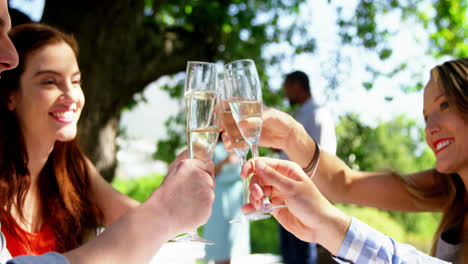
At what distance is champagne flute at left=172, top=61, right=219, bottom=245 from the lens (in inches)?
49.3

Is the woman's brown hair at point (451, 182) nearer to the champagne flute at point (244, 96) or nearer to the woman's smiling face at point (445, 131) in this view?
the woman's smiling face at point (445, 131)

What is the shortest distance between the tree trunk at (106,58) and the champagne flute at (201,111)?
3.53 m

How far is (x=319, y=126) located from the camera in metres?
3.72

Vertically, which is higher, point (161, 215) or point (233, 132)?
point (233, 132)

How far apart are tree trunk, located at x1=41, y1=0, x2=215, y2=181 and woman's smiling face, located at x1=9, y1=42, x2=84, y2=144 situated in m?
2.64

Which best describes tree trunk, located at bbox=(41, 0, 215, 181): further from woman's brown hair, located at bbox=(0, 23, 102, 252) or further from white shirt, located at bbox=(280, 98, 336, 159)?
woman's brown hair, located at bbox=(0, 23, 102, 252)

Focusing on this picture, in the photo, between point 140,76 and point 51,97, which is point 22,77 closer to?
point 51,97

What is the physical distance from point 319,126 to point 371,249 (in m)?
2.63

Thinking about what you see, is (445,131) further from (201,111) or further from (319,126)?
(319,126)

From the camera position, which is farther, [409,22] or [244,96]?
[409,22]

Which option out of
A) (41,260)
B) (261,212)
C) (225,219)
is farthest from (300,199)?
(225,219)

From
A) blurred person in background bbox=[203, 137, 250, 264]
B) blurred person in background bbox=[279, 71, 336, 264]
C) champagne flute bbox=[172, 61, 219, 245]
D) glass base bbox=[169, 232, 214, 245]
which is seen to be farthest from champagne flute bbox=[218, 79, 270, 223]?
blurred person in background bbox=[203, 137, 250, 264]

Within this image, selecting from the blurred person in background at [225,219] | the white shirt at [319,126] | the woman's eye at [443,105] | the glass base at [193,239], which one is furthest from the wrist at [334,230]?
the blurred person in background at [225,219]

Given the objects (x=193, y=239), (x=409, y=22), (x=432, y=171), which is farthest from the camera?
(x=409, y=22)
